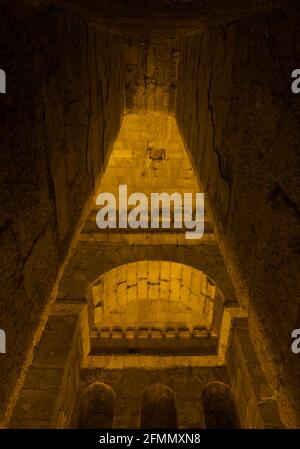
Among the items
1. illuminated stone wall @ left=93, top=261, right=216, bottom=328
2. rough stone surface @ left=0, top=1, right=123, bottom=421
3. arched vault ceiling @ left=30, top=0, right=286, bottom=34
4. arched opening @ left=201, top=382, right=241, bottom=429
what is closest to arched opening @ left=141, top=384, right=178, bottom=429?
arched opening @ left=201, top=382, right=241, bottom=429

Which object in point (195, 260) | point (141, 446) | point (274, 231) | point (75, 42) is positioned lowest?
point (141, 446)

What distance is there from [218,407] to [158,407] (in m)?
1.04

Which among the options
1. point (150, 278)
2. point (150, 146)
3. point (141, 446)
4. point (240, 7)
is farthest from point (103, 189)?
point (240, 7)

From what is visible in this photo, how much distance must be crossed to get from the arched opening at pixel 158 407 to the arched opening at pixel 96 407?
59cm

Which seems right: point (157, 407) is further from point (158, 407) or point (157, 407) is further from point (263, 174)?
point (263, 174)

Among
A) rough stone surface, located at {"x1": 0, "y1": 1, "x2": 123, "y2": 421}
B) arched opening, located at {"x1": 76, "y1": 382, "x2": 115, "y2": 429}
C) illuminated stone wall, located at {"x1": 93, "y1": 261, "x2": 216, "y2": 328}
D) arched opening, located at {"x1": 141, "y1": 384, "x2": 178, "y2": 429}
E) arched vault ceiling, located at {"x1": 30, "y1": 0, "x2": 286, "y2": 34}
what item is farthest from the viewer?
illuminated stone wall, located at {"x1": 93, "y1": 261, "x2": 216, "y2": 328}

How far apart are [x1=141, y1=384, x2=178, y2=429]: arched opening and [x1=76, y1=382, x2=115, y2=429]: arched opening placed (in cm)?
59

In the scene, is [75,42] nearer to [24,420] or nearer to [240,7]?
[240,7]

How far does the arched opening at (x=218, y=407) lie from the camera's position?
5621 millimetres

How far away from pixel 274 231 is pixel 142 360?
520cm

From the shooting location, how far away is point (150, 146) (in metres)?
6.55

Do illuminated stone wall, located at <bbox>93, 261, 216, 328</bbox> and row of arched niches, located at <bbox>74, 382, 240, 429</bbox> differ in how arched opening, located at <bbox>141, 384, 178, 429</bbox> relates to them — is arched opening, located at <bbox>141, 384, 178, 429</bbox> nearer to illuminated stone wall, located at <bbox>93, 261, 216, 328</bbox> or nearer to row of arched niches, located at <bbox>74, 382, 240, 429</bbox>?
row of arched niches, located at <bbox>74, 382, 240, 429</bbox>

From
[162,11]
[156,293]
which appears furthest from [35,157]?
[156,293]

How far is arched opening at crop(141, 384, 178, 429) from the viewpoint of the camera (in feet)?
18.5
